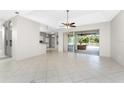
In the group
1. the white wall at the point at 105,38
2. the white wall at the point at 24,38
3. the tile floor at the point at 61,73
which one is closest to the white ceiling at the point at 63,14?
the white wall at the point at 24,38

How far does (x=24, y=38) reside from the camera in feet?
25.8

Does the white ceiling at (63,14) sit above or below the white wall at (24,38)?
above

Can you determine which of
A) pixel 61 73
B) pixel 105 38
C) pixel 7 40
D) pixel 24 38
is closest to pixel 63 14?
pixel 24 38

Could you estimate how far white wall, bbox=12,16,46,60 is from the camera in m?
7.37

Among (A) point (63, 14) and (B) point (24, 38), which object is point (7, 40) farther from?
(A) point (63, 14)

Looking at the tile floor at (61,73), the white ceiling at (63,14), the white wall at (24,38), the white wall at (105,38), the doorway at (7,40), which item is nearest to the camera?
the tile floor at (61,73)

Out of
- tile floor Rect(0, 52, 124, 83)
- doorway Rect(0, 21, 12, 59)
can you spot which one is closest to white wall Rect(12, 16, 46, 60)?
doorway Rect(0, 21, 12, 59)

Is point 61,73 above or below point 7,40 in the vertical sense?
below

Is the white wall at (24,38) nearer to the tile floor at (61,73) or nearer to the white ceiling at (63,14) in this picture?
the white ceiling at (63,14)

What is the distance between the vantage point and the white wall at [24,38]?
24.2ft

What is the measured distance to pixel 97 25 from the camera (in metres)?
9.54

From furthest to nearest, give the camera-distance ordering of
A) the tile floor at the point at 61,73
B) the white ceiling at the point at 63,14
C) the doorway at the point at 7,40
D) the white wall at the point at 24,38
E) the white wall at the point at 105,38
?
the white wall at the point at 105,38
the doorway at the point at 7,40
the white wall at the point at 24,38
the white ceiling at the point at 63,14
the tile floor at the point at 61,73
